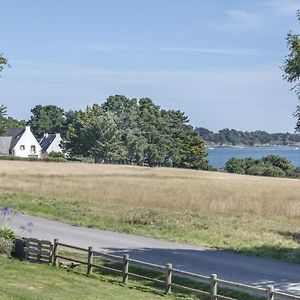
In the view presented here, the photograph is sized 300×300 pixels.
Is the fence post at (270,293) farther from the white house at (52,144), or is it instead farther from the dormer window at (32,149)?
the white house at (52,144)

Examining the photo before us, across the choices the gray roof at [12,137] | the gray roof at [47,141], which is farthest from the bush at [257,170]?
the gray roof at [12,137]

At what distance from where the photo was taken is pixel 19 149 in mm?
122062

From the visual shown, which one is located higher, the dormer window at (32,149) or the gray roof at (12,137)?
the gray roof at (12,137)

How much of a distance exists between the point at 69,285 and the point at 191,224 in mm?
14882

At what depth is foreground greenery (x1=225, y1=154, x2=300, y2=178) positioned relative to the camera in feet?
427

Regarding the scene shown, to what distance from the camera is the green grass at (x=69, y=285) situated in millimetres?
16188

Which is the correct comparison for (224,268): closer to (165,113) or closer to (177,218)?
(177,218)

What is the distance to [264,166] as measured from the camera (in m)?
133

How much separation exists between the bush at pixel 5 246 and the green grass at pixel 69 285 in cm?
124

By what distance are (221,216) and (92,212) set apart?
320 inches

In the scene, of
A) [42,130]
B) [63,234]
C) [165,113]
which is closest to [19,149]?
[165,113]

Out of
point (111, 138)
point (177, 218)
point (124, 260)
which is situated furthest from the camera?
point (111, 138)

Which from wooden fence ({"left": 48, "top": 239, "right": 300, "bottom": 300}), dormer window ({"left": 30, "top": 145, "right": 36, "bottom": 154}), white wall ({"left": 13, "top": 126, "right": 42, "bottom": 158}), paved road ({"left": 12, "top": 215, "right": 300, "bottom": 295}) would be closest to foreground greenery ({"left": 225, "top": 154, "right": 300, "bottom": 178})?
dormer window ({"left": 30, "top": 145, "right": 36, "bottom": 154})

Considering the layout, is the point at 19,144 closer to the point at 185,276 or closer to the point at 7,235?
the point at 7,235
